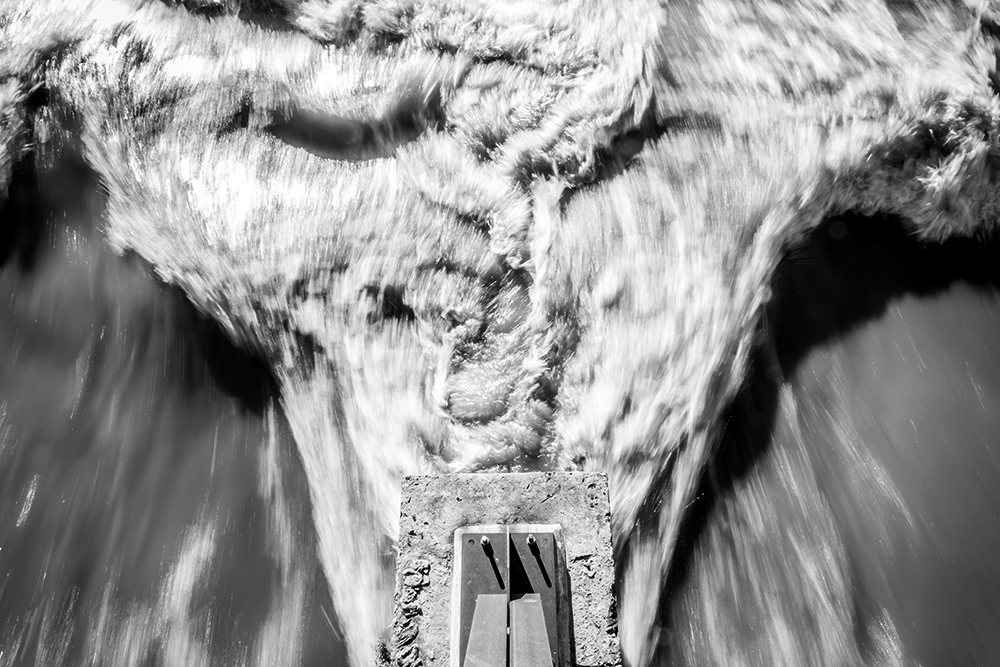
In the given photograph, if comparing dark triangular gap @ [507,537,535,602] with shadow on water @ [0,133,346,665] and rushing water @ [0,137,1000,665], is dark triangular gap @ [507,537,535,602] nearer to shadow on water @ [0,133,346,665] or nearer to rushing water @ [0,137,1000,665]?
rushing water @ [0,137,1000,665]

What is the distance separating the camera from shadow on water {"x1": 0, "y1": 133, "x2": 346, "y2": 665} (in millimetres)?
1795

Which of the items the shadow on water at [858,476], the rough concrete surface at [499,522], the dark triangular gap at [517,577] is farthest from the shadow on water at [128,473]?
the shadow on water at [858,476]

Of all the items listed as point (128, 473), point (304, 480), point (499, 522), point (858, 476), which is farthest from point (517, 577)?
point (128, 473)

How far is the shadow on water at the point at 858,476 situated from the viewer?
1.75 m

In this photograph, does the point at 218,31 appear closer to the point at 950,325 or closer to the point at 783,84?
the point at 783,84

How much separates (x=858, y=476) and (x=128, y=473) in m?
2.21

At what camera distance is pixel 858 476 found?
190cm

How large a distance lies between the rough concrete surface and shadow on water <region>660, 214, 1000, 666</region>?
0.41 metres

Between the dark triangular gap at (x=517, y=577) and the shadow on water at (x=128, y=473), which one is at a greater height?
the shadow on water at (x=128, y=473)

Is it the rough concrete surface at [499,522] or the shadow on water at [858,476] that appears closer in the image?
the rough concrete surface at [499,522]

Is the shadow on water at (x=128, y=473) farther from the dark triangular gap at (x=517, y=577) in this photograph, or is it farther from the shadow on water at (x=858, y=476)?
the shadow on water at (x=858, y=476)

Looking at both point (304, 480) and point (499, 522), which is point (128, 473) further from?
point (499, 522)

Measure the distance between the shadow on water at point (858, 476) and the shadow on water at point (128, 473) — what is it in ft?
3.81

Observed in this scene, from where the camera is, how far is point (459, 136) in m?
2.03
